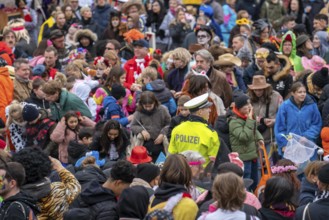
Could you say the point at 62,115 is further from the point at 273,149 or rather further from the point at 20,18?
the point at 20,18

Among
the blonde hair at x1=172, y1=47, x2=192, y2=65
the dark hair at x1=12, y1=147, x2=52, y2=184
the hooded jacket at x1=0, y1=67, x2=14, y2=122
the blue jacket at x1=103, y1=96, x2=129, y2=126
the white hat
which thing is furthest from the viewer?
the blonde hair at x1=172, y1=47, x2=192, y2=65

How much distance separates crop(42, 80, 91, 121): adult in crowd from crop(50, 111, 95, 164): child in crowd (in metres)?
0.55

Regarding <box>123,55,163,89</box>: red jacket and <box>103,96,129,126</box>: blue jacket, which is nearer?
<box>103,96,129,126</box>: blue jacket

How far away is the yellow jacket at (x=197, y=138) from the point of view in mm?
10719

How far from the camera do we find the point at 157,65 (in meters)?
16.2

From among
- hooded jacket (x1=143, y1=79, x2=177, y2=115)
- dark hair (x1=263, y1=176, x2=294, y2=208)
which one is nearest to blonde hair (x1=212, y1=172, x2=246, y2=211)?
dark hair (x1=263, y1=176, x2=294, y2=208)

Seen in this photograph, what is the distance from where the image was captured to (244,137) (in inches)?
500

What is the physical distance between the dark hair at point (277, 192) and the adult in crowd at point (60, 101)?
17.3 feet

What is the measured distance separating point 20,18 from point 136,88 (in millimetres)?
6823

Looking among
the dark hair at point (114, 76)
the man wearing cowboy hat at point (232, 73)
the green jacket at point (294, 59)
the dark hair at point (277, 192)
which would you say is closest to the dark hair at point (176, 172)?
the dark hair at point (277, 192)

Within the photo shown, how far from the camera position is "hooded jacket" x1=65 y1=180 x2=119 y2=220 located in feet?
28.8

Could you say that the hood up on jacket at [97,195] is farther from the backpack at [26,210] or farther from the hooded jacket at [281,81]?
the hooded jacket at [281,81]

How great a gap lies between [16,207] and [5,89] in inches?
263

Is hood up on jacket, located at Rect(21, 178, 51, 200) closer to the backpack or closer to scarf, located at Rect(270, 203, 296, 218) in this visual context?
the backpack
